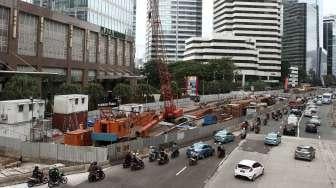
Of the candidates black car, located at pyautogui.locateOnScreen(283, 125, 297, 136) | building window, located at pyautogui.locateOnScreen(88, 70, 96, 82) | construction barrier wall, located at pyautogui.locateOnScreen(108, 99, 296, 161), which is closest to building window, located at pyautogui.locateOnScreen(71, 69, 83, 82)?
building window, located at pyautogui.locateOnScreen(88, 70, 96, 82)

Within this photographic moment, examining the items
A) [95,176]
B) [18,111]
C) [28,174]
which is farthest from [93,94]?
[95,176]

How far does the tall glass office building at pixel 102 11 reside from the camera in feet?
332

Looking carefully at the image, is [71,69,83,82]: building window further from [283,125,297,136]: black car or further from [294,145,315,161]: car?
[294,145,315,161]: car

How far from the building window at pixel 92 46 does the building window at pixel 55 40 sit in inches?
455

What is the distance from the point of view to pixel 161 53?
7625 cm

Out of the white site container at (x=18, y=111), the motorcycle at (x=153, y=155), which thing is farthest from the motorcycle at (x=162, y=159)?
the white site container at (x=18, y=111)

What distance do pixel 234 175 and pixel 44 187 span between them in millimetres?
14667

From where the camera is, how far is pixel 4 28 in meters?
71.1

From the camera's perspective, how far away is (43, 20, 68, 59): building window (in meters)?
82.4

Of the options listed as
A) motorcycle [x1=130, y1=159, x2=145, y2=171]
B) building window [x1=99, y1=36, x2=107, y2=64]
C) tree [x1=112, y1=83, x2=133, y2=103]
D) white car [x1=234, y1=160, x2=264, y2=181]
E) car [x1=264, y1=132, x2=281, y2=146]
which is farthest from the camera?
building window [x1=99, y1=36, x2=107, y2=64]

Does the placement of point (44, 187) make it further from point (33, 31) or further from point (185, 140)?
point (33, 31)

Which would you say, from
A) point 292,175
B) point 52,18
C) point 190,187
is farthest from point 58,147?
point 52,18

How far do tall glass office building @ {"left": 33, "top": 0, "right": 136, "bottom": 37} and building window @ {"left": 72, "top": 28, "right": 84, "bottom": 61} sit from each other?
20.8ft

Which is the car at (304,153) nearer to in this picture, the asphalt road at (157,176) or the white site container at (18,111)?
the asphalt road at (157,176)
